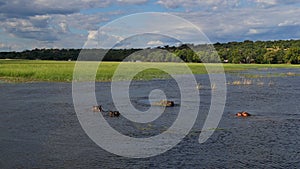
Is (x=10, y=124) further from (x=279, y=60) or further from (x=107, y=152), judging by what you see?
(x=279, y=60)

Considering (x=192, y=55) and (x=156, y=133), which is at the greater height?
(x=192, y=55)

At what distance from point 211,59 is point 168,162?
400 feet

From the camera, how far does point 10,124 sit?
840 inches

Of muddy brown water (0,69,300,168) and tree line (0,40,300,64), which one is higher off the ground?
tree line (0,40,300,64)

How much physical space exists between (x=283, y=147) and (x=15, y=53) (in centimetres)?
15743

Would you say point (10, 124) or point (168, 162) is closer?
point (168, 162)

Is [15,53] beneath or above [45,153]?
above

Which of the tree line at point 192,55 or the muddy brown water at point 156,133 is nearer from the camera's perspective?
the muddy brown water at point 156,133

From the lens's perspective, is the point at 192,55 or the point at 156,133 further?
the point at 192,55

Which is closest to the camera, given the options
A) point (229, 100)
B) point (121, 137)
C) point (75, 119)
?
point (121, 137)

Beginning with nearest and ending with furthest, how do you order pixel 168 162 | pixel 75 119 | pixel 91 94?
pixel 168 162
pixel 75 119
pixel 91 94

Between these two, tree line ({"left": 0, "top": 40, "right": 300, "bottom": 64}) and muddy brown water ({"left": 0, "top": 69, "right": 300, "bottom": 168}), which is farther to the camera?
tree line ({"left": 0, "top": 40, "right": 300, "bottom": 64})

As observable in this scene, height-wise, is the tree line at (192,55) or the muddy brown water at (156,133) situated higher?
the tree line at (192,55)

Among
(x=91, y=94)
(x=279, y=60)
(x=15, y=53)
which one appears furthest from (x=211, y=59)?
(x=91, y=94)
